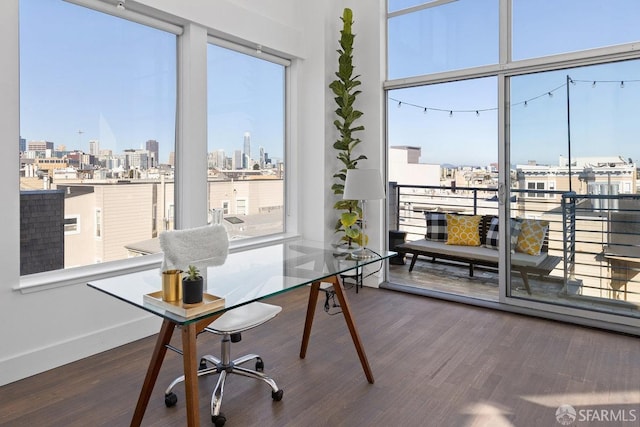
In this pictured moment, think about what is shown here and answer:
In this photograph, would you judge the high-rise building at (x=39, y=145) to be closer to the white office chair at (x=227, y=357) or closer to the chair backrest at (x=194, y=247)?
the chair backrest at (x=194, y=247)

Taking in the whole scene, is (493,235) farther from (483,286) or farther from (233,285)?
(233,285)

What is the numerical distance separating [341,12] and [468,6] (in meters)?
1.36

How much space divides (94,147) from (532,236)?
12.1 ft

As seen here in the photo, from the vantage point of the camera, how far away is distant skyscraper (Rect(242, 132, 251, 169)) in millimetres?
4129

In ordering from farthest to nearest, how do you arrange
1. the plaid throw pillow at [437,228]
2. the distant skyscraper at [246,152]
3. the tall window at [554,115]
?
1. the plaid throw pillow at [437,228]
2. the distant skyscraper at [246,152]
3. the tall window at [554,115]

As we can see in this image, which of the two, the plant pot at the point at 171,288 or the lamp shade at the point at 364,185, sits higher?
the lamp shade at the point at 364,185

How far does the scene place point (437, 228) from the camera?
5305mm

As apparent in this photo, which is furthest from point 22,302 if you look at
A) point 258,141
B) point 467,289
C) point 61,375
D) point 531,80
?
point 531,80

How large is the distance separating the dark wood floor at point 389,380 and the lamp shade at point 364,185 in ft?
3.52

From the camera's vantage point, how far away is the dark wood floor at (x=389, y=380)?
2107 mm

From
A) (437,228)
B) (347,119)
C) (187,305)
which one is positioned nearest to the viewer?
(187,305)

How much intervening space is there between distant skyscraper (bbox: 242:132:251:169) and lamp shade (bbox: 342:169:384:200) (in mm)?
1621

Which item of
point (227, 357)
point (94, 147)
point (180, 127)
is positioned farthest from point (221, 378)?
point (180, 127)

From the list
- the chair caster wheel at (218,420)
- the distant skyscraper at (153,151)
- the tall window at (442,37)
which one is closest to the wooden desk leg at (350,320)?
the chair caster wheel at (218,420)
